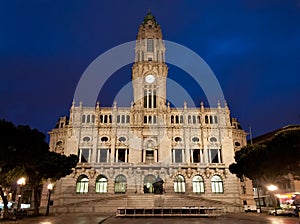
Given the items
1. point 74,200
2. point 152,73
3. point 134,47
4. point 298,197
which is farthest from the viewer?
point 134,47

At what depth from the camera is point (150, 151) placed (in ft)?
206

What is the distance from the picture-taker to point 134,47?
258 ft

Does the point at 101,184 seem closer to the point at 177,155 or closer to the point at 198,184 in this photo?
the point at 177,155

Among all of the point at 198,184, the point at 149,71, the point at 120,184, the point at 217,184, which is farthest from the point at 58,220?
the point at 149,71

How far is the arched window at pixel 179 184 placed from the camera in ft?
194

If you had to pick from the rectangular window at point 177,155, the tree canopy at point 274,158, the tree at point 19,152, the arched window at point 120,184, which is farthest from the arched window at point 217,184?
the tree at point 19,152

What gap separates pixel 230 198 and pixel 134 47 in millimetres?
47794

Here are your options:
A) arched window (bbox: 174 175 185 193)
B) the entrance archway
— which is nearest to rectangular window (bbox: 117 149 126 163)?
the entrance archway

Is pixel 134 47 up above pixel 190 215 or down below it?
above

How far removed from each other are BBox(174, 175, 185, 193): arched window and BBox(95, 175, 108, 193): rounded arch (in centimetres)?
1529

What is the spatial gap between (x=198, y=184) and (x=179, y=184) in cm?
425

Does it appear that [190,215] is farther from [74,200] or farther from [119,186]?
[74,200]

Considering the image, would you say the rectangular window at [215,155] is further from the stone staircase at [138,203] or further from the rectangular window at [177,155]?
the stone staircase at [138,203]

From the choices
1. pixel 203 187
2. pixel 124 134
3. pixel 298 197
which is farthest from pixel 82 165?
pixel 298 197
